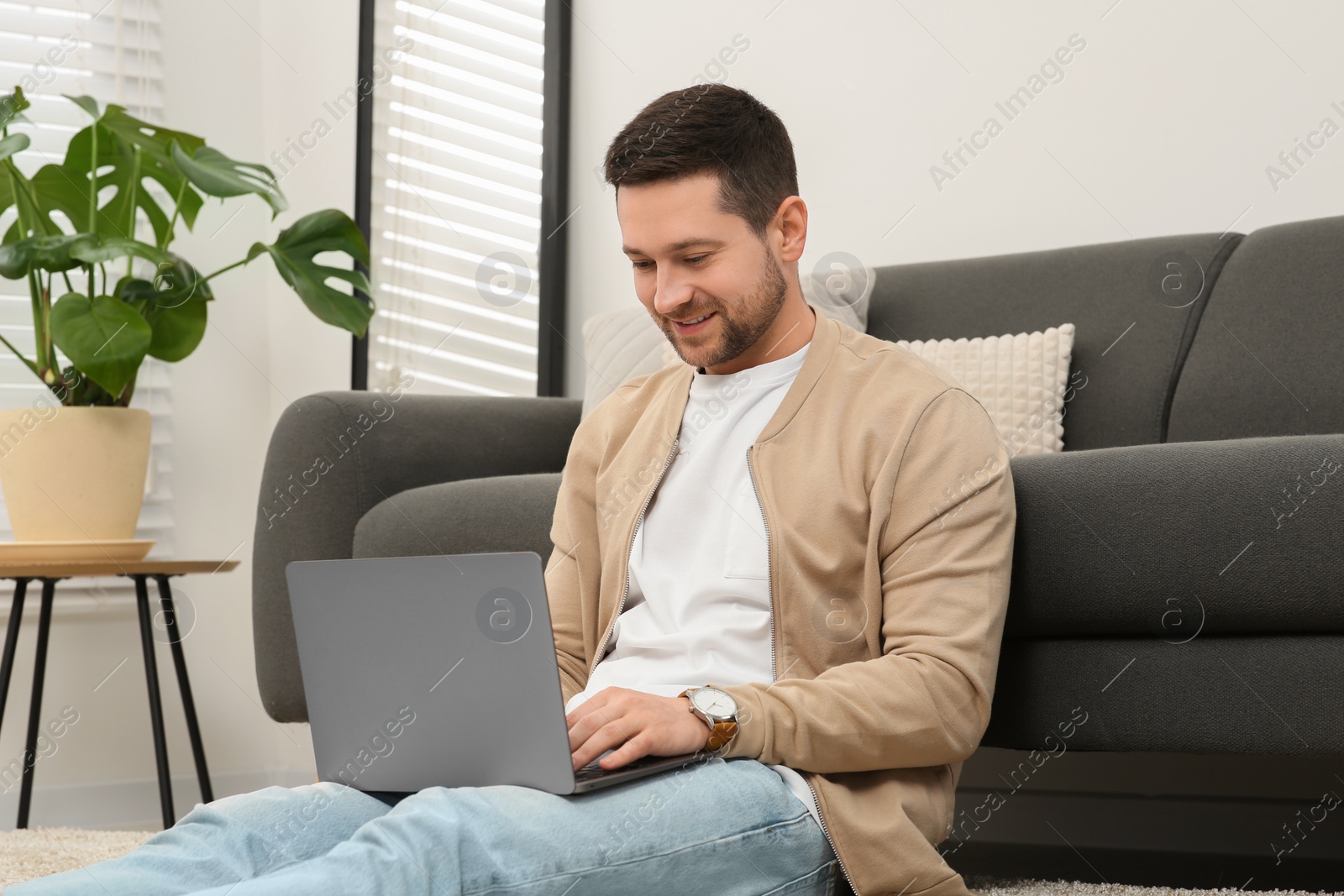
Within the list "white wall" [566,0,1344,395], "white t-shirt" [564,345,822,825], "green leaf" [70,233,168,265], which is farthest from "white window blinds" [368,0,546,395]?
"white t-shirt" [564,345,822,825]

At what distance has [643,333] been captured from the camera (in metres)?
2.09

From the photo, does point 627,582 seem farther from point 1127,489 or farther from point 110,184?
point 110,184

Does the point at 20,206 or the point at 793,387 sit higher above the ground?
the point at 20,206

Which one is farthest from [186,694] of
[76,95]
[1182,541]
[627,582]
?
[1182,541]

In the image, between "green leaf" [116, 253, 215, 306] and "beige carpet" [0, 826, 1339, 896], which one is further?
"green leaf" [116, 253, 215, 306]

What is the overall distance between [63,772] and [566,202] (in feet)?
5.17

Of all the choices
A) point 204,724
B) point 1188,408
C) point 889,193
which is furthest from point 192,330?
point 1188,408

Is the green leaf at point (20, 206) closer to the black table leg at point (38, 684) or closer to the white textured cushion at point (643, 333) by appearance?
the black table leg at point (38, 684)

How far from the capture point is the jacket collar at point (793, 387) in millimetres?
1132

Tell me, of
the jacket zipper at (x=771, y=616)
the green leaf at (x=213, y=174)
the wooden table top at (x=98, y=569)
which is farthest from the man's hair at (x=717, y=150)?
the wooden table top at (x=98, y=569)

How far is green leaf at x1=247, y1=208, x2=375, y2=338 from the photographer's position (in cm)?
244

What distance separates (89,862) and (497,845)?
110cm

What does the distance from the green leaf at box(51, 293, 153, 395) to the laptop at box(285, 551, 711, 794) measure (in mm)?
1412

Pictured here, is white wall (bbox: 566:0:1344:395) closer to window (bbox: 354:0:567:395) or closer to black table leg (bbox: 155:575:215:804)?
window (bbox: 354:0:567:395)
